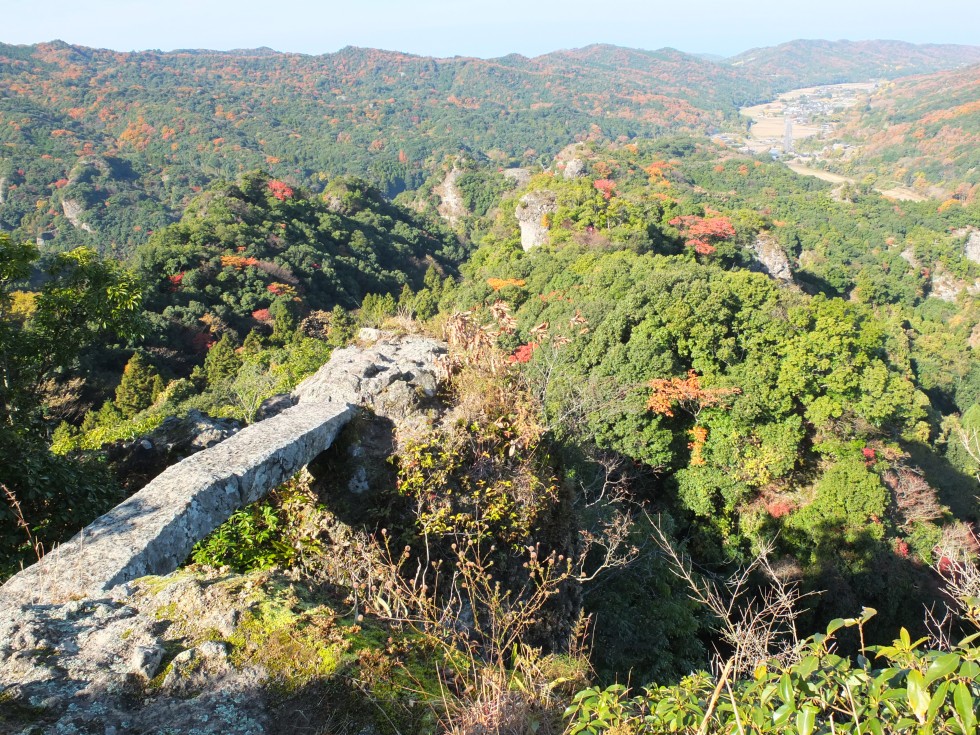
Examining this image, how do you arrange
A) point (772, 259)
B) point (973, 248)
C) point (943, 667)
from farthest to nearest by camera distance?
1. point (973, 248)
2. point (772, 259)
3. point (943, 667)

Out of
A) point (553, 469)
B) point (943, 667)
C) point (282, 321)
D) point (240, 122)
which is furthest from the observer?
point (240, 122)

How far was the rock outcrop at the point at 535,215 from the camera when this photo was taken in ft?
95.8

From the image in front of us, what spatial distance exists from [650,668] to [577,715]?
15.4 ft

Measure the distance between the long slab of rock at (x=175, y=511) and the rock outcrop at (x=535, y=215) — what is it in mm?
25008

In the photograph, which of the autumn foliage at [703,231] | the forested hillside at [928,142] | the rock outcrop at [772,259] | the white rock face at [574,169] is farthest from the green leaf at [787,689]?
the forested hillside at [928,142]

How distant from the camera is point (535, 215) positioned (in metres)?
29.8

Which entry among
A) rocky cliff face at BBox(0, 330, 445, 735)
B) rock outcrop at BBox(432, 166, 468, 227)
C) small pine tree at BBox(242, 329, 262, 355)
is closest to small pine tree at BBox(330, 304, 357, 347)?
small pine tree at BBox(242, 329, 262, 355)

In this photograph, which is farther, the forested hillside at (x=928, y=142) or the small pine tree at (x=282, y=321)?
the forested hillside at (x=928, y=142)

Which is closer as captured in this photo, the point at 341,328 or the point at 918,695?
the point at 918,695

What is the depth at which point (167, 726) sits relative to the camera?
2.42 m

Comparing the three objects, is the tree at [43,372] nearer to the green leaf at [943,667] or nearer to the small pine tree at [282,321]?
the green leaf at [943,667]

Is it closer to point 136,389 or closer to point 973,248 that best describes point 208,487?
point 136,389

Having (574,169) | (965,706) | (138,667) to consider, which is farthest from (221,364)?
(574,169)

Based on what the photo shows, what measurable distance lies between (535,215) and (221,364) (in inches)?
695
